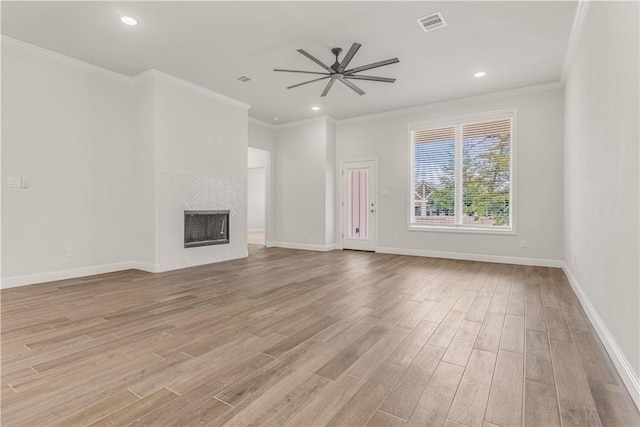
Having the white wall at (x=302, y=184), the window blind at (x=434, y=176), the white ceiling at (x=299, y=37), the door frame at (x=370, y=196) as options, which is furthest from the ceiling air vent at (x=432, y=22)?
the white wall at (x=302, y=184)

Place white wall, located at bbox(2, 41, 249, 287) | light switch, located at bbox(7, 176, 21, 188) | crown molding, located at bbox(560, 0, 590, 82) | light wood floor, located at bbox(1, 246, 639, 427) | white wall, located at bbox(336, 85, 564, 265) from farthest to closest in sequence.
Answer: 1. white wall, located at bbox(336, 85, 564, 265)
2. white wall, located at bbox(2, 41, 249, 287)
3. light switch, located at bbox(7, 176, 21, 188)
4. crown molding, located at bbox(560, 0, 590, 82)
5. light wood floor, located at bbox(1, 246, 639, 427)

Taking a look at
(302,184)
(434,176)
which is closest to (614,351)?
(434,176)

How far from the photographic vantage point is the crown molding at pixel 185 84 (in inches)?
194

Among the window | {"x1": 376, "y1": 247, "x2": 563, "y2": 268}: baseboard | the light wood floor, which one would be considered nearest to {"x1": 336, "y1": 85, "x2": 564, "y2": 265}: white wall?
{"x1": 376, "y1": 247, "x2": 563, "y2": 268}: baseboard

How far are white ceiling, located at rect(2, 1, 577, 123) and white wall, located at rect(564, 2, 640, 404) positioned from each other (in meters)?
0.74

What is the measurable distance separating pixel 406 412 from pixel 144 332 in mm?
2072

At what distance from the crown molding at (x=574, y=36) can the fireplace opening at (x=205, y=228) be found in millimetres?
5592

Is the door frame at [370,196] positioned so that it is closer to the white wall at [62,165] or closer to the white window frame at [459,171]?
the white window frame at [459,171]

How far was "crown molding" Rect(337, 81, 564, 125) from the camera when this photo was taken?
214 inches

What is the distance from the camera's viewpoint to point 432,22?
3576 mm

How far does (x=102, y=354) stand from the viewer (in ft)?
7.12

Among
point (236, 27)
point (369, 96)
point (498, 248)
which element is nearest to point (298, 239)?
point (369, 96)

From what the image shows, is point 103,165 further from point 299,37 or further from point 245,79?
point 299,37

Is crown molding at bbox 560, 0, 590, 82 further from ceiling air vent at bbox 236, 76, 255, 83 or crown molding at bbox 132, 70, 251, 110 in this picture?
crown molding at bbox 132, 70, 251, 110
